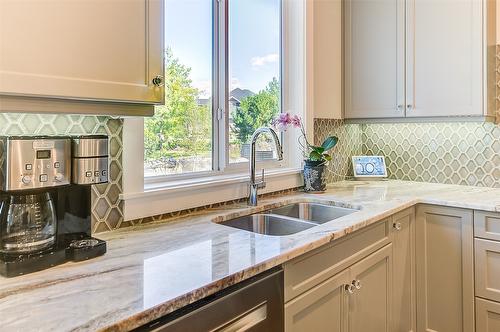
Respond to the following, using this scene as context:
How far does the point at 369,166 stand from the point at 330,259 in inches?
62.1

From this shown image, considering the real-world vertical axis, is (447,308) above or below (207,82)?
below

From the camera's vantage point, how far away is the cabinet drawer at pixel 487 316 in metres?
1.92

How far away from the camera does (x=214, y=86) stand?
2.05 metres

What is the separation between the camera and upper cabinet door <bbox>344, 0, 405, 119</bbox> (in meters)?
2.53

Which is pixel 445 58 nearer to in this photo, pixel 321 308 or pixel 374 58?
pixel 374 58

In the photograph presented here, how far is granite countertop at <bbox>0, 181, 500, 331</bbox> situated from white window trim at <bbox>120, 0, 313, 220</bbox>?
0.09 m

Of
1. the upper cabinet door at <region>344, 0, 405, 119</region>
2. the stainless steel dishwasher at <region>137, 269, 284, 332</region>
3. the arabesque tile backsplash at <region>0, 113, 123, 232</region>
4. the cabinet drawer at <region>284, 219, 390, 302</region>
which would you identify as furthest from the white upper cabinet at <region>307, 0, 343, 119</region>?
the stainless steel dishwasher at <region>137, 269, 284, 332</region>

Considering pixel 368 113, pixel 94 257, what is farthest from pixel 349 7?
pixel 94 257

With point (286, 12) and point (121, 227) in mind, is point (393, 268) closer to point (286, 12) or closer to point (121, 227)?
point (121, 227)

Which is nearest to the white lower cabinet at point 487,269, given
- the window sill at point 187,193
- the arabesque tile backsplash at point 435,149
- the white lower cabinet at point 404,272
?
the white lower cabinet at point 404,272

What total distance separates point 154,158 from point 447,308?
1.78 meters

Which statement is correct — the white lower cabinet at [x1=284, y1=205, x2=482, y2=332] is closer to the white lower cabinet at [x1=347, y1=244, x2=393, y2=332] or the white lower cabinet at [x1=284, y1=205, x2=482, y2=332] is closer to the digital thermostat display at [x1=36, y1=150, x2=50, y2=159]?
the white lower cabinet at [x1=347, y1=244, x2=393, y2=332]

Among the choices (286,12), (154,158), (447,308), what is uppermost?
(286,12)

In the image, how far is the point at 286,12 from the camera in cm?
248
